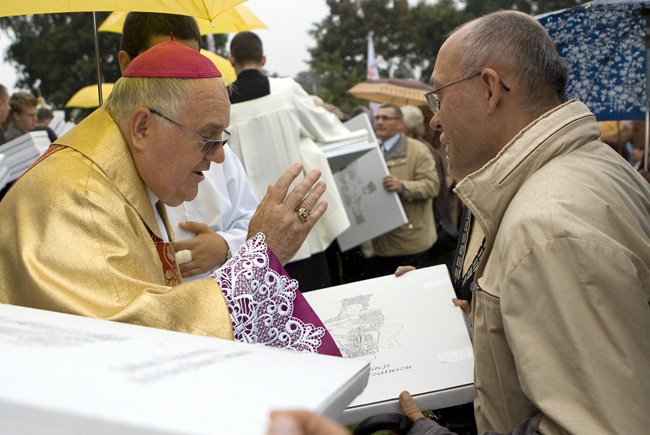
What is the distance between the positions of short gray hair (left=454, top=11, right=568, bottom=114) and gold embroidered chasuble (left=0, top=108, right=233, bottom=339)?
39.1 inches

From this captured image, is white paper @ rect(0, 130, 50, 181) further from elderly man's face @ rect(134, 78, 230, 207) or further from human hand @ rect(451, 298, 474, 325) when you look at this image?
human hand @ rect(451, 298, 474, 325)

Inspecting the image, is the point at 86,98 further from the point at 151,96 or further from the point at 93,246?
the point at 93,246

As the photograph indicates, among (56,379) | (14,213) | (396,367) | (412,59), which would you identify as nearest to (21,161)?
(14,213)

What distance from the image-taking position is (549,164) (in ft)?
6.60

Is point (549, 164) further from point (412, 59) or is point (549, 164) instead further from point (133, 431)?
point (412, 59)

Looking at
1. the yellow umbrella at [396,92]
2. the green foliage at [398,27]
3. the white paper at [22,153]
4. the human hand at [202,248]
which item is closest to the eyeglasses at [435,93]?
the human hand at [202,248]

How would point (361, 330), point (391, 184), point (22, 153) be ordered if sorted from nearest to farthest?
point (361, 330) < point (22, 153) < point (391, 184)

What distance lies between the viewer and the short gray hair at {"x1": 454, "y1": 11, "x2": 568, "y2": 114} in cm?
225

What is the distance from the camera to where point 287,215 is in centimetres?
247

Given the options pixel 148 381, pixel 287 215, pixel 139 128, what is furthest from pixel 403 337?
pixel 148 381

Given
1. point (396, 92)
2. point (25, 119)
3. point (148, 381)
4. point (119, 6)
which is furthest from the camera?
point (396, 92)

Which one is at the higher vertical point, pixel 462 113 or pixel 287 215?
pixel 462 113

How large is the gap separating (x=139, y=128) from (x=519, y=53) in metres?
1.17

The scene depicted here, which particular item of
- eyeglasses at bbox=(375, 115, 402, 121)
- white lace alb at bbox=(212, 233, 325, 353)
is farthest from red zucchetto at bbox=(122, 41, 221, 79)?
eyeglasses at bbox=(375, 115, 402, 121)
